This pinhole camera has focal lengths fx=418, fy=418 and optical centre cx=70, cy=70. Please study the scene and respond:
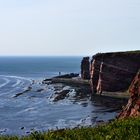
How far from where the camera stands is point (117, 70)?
106812 millimetres

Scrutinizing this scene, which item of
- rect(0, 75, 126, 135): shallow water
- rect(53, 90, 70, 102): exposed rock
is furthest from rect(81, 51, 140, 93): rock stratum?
rect(53, 90, 70, 102): exposed rock

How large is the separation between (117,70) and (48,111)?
2913 centimetres

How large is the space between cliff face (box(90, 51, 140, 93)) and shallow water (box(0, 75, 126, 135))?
21.7 feet

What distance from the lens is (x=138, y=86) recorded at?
59.3 m

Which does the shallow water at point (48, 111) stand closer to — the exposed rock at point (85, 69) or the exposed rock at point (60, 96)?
the exposed rock at point (60, 96)

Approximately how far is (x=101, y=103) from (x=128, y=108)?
3496cm

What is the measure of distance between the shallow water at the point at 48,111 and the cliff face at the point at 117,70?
662 cm

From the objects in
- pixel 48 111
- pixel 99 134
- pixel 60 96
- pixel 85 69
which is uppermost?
pixel 99 134

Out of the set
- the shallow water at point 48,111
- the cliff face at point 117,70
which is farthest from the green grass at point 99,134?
the cliff face at point 117,70

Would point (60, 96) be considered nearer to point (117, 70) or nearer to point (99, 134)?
point (117, 70)

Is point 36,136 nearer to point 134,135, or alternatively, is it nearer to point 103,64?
point 134,135

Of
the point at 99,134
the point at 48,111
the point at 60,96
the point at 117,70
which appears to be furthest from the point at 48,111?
the point at 99,134

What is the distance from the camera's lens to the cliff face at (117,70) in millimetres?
106438

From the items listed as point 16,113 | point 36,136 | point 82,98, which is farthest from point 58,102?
point 36,136
